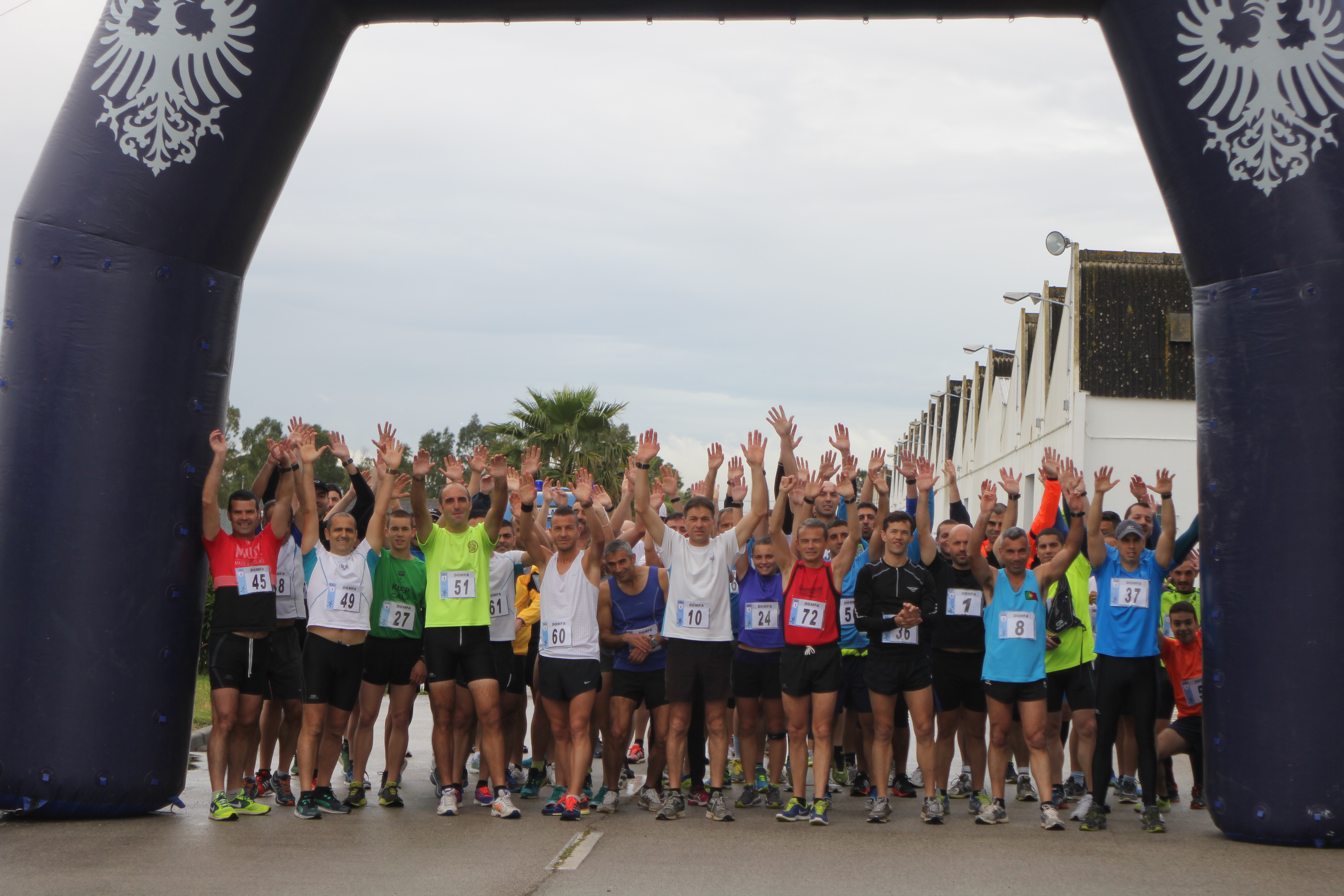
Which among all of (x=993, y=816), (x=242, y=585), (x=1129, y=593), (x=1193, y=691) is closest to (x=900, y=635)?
(x=993, y=816)

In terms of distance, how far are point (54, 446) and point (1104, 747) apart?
696 centimetres

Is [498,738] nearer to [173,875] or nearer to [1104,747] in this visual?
[173,875]

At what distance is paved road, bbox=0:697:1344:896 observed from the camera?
6309 mm

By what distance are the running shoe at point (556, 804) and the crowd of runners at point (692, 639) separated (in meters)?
0.02

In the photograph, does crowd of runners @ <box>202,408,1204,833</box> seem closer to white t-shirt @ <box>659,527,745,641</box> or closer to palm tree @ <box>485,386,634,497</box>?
white t-shirt @ <box>659,527,745,641</box>

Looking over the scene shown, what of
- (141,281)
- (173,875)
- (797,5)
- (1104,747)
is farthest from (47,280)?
(1104,747)

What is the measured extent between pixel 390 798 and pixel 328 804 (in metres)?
0.46

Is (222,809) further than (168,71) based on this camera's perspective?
No

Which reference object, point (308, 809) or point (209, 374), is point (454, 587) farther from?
point (209, 374)

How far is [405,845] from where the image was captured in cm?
732

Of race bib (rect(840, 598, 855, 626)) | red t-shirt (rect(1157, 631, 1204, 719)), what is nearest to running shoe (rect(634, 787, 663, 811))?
race bib (rect(840, 598, 855, 626))

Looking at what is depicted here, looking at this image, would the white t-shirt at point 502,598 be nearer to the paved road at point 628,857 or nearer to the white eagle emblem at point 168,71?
the paved road at point 628,857

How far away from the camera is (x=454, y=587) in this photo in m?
8.54

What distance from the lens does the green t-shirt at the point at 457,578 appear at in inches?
336
